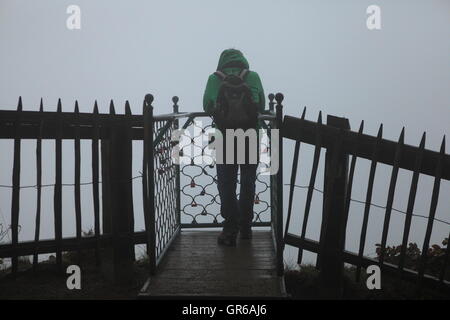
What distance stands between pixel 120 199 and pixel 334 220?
198 centimetres

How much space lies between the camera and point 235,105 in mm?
4668

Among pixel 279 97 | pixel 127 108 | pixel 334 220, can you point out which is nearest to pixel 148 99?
pixel 127 108

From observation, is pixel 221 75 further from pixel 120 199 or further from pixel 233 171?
pixel 120 199

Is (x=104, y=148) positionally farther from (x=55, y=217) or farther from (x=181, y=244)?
(x=181, y=244)

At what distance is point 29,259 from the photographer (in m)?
5.93

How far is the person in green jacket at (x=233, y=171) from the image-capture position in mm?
4879

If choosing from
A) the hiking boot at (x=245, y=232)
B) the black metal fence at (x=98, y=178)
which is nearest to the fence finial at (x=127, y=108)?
the black metal fence at (x=98, y=178)

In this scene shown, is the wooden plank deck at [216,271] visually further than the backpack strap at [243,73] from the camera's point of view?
No

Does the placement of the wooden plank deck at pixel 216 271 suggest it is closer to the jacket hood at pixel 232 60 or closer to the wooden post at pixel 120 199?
the wooden post at pixel 120 199

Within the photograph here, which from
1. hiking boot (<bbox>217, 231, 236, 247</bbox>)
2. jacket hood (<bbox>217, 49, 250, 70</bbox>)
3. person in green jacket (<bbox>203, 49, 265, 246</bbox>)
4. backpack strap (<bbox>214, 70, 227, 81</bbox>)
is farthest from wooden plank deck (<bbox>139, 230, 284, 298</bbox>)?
jacket hood (<bbox>217, 49, 250, 70</bbox>)

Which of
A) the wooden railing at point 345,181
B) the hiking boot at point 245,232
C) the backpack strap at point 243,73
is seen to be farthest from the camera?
the hiking boot at point 245,232

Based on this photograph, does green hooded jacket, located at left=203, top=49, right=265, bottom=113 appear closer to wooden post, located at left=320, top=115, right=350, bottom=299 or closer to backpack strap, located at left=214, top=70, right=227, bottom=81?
backpack strap, located at left=214, top=70, right=227, bottom=81

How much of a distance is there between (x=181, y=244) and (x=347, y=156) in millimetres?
2293
